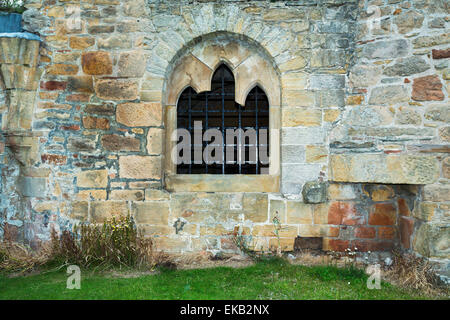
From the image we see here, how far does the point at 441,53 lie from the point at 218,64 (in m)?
2.56

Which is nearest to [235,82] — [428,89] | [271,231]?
[271,231]

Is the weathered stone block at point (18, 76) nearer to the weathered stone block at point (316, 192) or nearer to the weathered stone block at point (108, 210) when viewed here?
the weathered stone block at point (108, 210)

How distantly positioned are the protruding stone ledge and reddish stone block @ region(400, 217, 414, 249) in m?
0.55

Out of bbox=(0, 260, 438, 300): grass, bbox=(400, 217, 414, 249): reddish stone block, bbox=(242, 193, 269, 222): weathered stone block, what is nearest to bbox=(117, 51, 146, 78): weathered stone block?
bbox=(242, 193, 269, 222): weathered stone block

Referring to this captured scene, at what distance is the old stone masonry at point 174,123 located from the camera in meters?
3.98

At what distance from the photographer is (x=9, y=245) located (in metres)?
4.04

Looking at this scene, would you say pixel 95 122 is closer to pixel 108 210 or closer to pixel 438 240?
pixel 108 210

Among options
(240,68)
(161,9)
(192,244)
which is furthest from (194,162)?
(161,9)

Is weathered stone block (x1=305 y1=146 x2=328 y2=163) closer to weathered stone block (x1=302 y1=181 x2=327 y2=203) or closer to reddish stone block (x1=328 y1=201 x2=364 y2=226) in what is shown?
weathered stone block (x1=302 y1=181 x2=327 y2=203)

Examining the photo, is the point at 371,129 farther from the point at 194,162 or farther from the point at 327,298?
the point at 194,162

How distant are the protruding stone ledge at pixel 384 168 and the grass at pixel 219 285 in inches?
42.0

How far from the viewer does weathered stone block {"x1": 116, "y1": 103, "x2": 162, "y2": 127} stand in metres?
4.14

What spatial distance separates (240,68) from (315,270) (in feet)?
8.76

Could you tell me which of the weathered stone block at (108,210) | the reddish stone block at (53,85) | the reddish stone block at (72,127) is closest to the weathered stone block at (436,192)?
the weathered stone block at (108,210)
